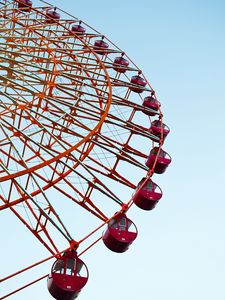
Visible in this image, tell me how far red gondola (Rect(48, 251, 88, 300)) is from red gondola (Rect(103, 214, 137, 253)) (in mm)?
2655

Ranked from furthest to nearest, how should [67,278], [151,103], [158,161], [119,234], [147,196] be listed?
[151,103], [158,161], [147,196], [119,234], [67,278]

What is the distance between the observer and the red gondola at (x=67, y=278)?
49.9ft

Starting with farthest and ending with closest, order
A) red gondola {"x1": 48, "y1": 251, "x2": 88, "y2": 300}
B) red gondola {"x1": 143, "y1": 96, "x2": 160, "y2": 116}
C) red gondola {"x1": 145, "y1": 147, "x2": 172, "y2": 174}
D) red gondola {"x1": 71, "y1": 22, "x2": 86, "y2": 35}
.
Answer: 1. red gondola {"x1": 71, "y1": 22, "x2": 86, "y2": 35}
2. red gondola {"x1": 143, "y1": 96, "x2": 160, "y2": 116}
3. red gondola {"x1": 145, "y1": 147, "x2": 172, "y2": 174}
4. red gondola {"x1": 48, "y1": 251, "x2": 88, "y2": 300}

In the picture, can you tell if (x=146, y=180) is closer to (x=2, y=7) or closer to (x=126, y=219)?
(x=126, y=219)

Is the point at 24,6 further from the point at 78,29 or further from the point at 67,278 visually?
the point at 67,278

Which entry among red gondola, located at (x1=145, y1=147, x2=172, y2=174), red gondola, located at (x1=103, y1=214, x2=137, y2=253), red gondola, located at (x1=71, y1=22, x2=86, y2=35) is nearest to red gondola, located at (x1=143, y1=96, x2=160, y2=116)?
red gondola, located at (x1=145, y1=147, x2=172, y2=174)

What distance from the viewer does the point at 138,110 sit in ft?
87.1

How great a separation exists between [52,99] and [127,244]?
7.65m

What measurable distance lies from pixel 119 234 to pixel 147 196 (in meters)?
3.83

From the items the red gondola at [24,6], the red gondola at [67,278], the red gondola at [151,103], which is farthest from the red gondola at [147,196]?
the red gondola at [24,6]

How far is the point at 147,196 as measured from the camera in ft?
70.2

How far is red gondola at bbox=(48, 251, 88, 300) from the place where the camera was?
1521 centimetres

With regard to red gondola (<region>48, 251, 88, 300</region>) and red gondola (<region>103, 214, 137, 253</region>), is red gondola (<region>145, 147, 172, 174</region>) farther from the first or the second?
red gondola (<region>48, 251, 88, 300</region>)

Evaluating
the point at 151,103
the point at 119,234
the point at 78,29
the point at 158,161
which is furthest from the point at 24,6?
the point at 119,234
